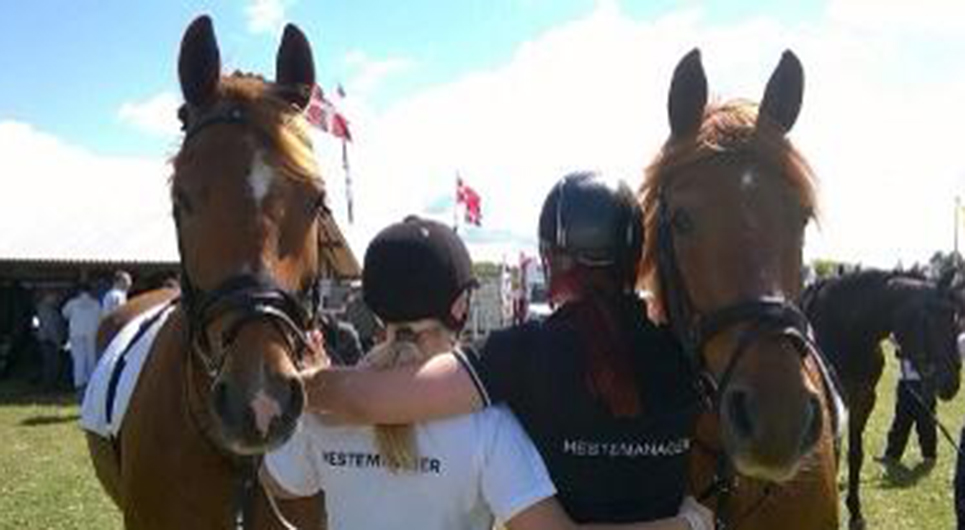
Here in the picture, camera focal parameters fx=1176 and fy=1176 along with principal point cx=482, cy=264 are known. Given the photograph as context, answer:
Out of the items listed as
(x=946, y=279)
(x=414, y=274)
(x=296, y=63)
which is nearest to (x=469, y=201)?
(x=946, y=279)

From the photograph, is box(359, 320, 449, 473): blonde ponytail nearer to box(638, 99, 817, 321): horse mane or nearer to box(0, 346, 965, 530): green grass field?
box(638, 99, 817, 321): horse mane

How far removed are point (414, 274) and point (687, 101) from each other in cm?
132

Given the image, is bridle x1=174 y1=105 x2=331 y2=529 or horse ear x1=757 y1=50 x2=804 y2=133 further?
horse ear x1=757 y1=50 x2=804 y2=133

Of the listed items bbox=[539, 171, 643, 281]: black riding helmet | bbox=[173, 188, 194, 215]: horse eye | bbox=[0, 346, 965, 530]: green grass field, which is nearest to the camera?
bbox=[539, 171, 643, 281]: black riding helmet

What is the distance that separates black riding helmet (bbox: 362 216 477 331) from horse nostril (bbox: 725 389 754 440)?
2.26ft

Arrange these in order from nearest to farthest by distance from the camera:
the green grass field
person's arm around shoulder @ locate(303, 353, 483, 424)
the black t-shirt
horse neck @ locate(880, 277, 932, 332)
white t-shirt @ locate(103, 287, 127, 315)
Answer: person's arm around shoulder @ locate(303, 353, 483, 424), the black t-shirt, the green grass field, horse neck @ locate(880, 277, 932, 332), white t-shirt @ locate(103, 287, 127, 315)

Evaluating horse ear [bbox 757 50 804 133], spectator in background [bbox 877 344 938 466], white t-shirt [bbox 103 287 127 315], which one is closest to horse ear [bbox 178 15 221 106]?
horse ear [bbox 757 50 804 133]

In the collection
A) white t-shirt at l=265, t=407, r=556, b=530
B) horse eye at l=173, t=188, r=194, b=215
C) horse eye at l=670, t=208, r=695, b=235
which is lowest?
white t-shirt at l=265, t=407, r=556, b=530

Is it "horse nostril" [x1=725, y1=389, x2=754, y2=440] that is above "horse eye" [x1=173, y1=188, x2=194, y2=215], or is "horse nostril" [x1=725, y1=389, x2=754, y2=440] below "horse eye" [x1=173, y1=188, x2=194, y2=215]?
below

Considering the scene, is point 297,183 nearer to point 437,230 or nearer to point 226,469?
point 437,230

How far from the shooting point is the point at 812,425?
2.77 meters

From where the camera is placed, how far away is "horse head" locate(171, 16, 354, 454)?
2893 millimetres

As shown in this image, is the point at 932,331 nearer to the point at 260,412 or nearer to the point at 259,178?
the point at 259,178

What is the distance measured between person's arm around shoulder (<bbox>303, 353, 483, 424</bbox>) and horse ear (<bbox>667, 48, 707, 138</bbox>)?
4.40 ft
